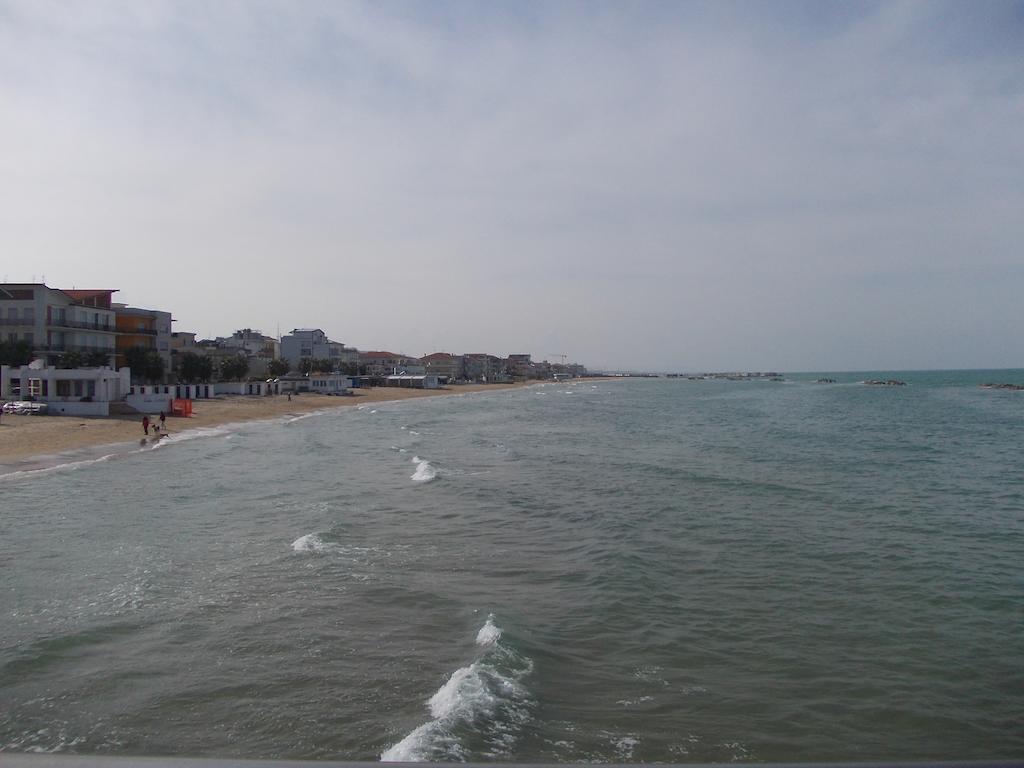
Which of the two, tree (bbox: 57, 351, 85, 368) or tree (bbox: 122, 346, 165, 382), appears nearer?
tree (bbox: 57, 351, 85, 368)

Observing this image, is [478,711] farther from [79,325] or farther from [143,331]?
[143,331]

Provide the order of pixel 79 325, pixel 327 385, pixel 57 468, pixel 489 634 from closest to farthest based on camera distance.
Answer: pixel 489 634
pixel 57 468
pixel 79 325
pixel 327 385

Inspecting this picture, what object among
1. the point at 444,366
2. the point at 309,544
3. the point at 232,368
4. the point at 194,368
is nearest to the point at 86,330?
the point at 194,368

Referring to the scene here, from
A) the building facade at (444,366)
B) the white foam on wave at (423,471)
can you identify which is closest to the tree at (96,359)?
the white foam on wave at (423,471)

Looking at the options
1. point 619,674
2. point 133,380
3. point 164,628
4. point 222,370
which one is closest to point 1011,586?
point 619,674

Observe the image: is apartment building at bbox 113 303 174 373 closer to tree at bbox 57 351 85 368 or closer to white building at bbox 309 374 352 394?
tree at bbox 57 351 85 368

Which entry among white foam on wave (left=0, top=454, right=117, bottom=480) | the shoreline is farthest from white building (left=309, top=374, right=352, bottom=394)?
white foam on wave (left=0, top=454, right=117, bottom=480)

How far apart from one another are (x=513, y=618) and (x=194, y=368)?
6758cm

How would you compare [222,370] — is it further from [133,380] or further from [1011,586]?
[1011,586]

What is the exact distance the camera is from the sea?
775cm

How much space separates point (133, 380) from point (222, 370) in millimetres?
17867

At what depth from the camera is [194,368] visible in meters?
71.8

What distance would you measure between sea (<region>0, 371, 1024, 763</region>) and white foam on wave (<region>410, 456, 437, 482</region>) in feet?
1.97

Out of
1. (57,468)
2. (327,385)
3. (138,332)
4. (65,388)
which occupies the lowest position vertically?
(57,468)
